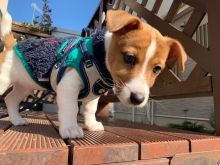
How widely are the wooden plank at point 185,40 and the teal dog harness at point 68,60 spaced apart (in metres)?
0.68

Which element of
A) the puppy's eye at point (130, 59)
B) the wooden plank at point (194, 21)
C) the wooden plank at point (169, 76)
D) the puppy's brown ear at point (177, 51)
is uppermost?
the wooden plank at point (194, 21)

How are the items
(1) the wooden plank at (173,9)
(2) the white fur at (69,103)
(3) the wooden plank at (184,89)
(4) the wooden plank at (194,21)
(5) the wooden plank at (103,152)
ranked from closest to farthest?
(5) the wooden plank at (103,152)
(2) the white fur at (69,103)
(3) the wooden plank at (184,89)
(4) the wooden plank at (194,21)
(1) the wooden plank at (173,9)

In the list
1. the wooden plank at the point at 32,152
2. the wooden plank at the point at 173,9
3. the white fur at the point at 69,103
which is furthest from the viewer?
the wooden plank at the point at 173,9

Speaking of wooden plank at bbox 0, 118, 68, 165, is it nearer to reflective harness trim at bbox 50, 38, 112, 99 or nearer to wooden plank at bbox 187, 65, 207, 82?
reflective harness trim at bbox 50, 38, 112, 99

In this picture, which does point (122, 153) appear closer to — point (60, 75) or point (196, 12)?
point (60, 75)

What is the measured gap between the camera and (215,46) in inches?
68.0

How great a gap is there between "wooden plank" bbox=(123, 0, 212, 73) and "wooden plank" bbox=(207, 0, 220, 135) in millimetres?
67

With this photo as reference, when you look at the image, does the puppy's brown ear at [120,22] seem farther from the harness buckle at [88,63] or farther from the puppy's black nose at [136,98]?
the puppy's black nose at [136,98]

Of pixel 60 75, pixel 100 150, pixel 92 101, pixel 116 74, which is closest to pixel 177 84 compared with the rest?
pixel 92 101

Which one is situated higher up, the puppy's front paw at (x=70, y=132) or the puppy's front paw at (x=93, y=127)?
the puppy's front paw at (x=70, y=132)

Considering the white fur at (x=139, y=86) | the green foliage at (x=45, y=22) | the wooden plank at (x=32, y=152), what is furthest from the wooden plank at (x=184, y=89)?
the green foliage at (x=45, y=22)

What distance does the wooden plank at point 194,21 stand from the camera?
81.8 inches

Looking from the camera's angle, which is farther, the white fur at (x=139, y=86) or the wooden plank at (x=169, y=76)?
the wooden plank at (x=169, y=76)

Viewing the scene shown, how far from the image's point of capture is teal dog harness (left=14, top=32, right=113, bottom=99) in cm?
159
